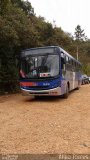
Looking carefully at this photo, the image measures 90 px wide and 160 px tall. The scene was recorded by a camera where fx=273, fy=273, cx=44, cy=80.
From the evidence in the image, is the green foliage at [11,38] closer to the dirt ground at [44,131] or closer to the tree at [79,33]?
the dirt ground at [44,131]

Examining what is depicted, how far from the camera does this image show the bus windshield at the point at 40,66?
14.9m

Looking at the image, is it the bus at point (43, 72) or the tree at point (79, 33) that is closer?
the bus at point (43, 72)

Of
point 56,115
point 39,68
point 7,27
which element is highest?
point 7,27

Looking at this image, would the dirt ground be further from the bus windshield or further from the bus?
the bus windshield

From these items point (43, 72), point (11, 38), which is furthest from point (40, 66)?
point (11, 38)

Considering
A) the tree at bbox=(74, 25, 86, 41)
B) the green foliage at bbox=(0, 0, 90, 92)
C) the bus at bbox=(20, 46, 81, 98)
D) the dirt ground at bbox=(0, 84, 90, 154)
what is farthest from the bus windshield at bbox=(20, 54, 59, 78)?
the tree at bbox=(74, 25, 86, 41)

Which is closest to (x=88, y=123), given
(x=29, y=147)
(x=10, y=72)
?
(x=29, y=147)

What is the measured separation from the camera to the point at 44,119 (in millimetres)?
9805

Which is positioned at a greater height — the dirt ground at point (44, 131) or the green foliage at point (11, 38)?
the green foliage at point (11, 38)

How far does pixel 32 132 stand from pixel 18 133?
16.3 inches

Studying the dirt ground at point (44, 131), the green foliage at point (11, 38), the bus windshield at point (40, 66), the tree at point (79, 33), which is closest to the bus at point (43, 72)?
the bus windshield at point (40, 66)

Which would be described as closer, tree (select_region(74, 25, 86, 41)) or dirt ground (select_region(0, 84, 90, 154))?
dirt ground (select_region(0, 84, 90, 154))

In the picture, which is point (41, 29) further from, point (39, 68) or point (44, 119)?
point (44, 119)

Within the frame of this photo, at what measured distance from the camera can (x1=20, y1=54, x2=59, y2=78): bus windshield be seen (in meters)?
14.9
